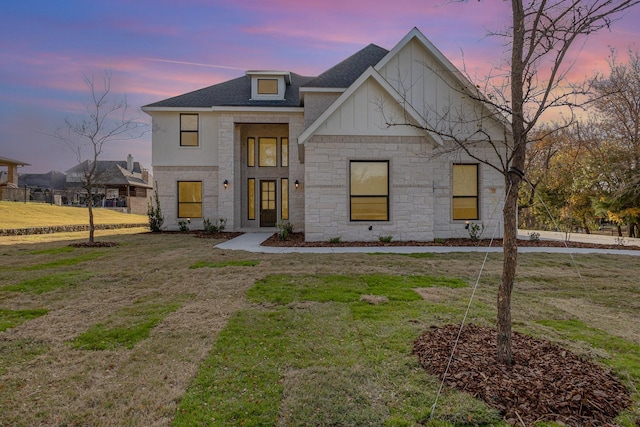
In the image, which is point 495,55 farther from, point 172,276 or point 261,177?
point 261,177

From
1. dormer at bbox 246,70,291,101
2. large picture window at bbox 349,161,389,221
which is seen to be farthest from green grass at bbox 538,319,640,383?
dormer at bbox 246,70,291,101

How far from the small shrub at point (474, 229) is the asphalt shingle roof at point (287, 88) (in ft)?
25.9

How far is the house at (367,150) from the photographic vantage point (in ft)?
39.0

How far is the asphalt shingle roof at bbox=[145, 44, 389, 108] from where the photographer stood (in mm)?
15508

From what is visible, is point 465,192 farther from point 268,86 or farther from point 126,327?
point 126,327

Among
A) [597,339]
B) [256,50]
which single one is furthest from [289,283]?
[256,50]

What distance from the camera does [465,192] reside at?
43.8 ft

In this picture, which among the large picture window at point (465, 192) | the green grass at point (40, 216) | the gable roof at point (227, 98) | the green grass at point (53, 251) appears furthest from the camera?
the green grass at point (40, 216)

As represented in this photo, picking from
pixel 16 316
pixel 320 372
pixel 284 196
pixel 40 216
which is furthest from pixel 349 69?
pixel 40 216

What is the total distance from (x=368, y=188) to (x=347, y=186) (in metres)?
0.79

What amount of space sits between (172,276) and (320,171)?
6309 millimetres

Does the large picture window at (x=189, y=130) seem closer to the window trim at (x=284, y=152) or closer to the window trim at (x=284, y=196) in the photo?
the window trim at (x=284, y=152)

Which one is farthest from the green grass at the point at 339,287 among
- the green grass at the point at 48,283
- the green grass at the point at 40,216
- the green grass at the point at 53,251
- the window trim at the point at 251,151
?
the green grass at the point at 40,216

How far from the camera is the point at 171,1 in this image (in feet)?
34.7
